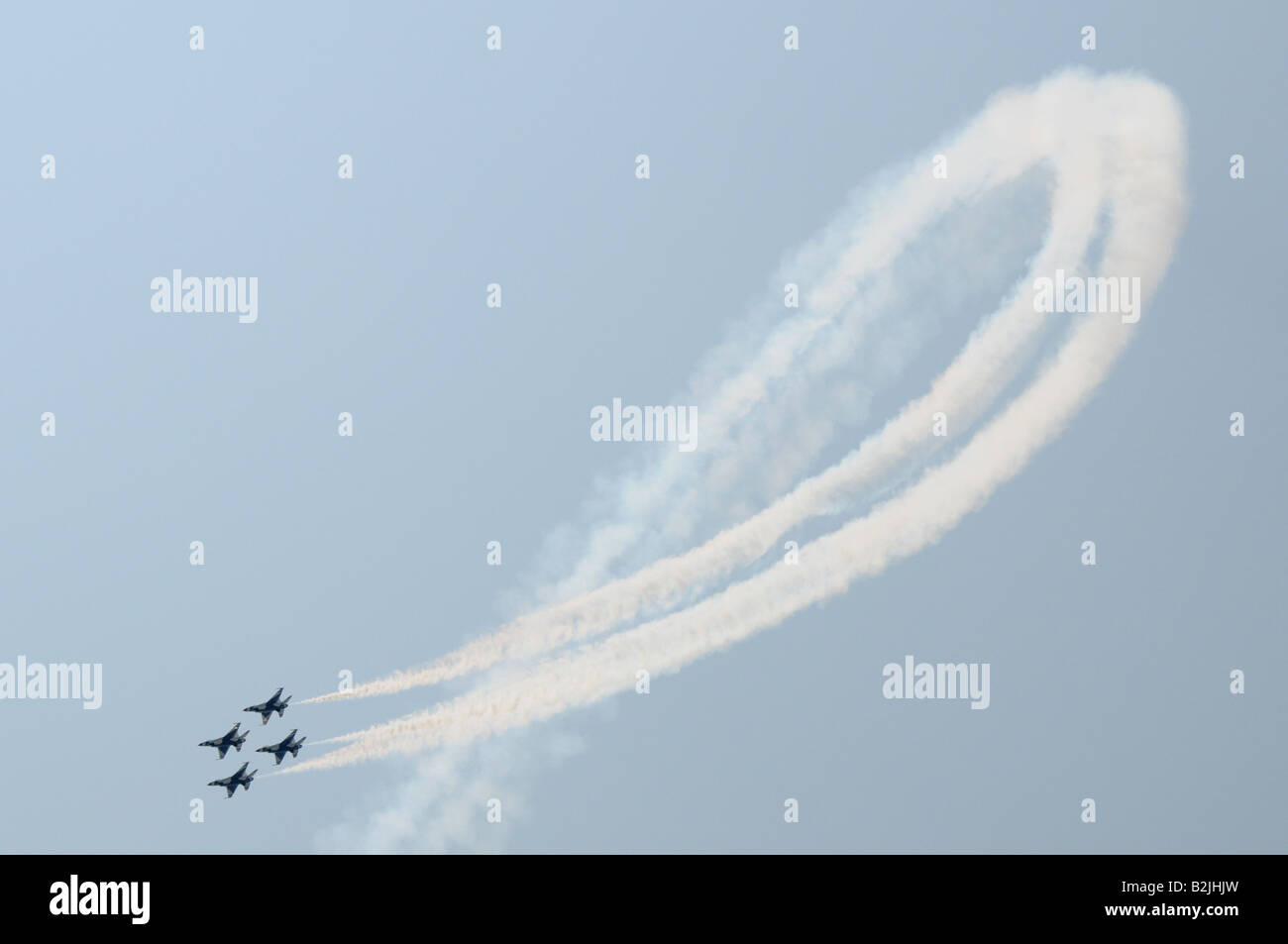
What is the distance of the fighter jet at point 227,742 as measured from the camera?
278 feet

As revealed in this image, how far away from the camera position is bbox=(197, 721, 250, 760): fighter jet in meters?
84.9

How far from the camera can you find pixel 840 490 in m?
75.9

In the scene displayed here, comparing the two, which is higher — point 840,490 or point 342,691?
point 840,490

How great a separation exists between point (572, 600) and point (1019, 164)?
68.9ft

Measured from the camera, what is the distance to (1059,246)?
76.0 m

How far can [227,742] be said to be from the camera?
85.1 m
